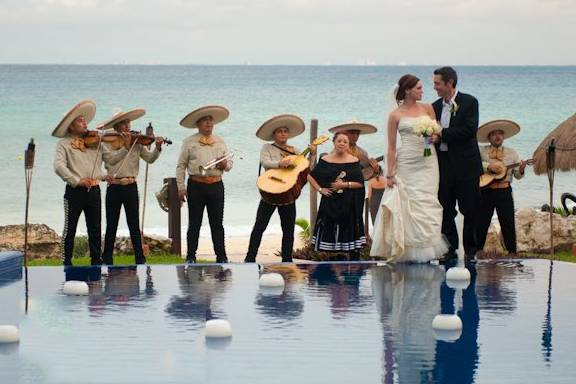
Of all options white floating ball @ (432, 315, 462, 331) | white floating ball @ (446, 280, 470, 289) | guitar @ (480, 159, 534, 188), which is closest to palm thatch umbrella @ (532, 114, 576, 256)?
guitar @ (480, 159, 534, 188)

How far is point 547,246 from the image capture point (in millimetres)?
16062

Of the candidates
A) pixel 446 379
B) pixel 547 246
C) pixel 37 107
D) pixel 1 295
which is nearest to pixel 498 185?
pixel 547 246

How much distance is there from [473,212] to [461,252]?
18.3 inches

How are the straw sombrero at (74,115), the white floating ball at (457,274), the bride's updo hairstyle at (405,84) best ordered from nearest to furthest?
the white floating ball at (457,274) → the bride's updo hairstyle at (405,84) → the straw sombrero at (74,115)

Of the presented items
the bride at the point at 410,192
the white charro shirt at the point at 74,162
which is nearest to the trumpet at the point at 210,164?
the white charro shirt at the point at 74,162

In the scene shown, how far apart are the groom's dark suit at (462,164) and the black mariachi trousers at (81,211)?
276cm

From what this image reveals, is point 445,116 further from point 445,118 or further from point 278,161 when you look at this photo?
point 278,161

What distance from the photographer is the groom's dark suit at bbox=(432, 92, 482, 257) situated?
11.6m

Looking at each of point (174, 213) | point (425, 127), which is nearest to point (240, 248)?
point (174, 213)

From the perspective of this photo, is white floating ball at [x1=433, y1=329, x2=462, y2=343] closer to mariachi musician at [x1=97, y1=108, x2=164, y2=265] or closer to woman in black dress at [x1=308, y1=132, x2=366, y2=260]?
woman in black dress at [x1=308, y1=132, x2=366, y2=260]

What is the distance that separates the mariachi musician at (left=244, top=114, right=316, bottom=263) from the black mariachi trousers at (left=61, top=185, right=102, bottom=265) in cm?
131

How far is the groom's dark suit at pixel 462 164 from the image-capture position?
11.6 meters

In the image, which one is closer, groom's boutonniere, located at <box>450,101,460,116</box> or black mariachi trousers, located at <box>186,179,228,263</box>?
groom's boutonniere, located at <box>450,101,460,116</box>

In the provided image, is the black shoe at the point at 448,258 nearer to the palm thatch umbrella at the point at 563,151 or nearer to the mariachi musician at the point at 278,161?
the mariachi musician at the point at 278,161
